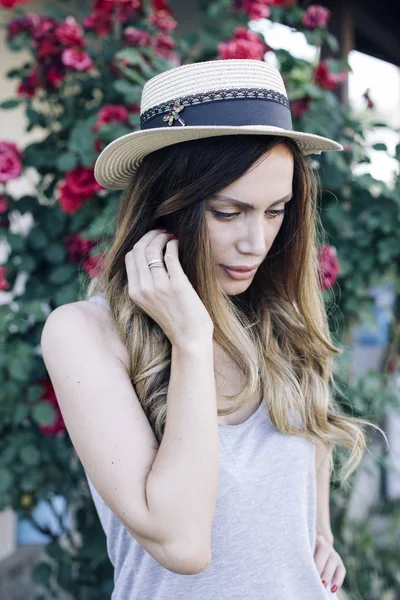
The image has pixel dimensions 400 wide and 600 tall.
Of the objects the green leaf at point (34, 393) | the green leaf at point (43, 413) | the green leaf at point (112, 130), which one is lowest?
the green leaf at point (43, 413)

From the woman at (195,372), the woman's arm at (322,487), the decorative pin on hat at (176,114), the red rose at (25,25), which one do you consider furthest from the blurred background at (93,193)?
the decorative pin on hat at (176,114)

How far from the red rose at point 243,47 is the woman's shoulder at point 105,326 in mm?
1018

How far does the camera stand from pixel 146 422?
1.32 metres

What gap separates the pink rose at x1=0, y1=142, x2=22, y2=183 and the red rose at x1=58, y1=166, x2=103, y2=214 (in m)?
0.17

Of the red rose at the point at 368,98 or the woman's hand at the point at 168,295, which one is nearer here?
the woman's hand at the point at 168,295

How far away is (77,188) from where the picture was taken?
85.2 inches

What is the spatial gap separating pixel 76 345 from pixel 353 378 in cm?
150

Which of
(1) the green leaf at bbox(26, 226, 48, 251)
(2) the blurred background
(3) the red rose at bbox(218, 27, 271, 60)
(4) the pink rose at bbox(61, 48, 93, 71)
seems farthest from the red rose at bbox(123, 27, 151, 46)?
(1) the green leaf at bbox(26, 226, 48, 251)

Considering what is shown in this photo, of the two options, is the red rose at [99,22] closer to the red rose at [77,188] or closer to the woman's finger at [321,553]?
the red rose at [77,188]

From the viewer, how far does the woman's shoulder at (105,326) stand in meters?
1.40

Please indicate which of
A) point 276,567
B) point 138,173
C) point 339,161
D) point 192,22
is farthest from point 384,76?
point 276,567

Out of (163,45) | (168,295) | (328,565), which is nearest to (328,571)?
(328,565)

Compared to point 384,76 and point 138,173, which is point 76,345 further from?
point 384,76

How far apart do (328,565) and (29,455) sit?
39.3 inches
